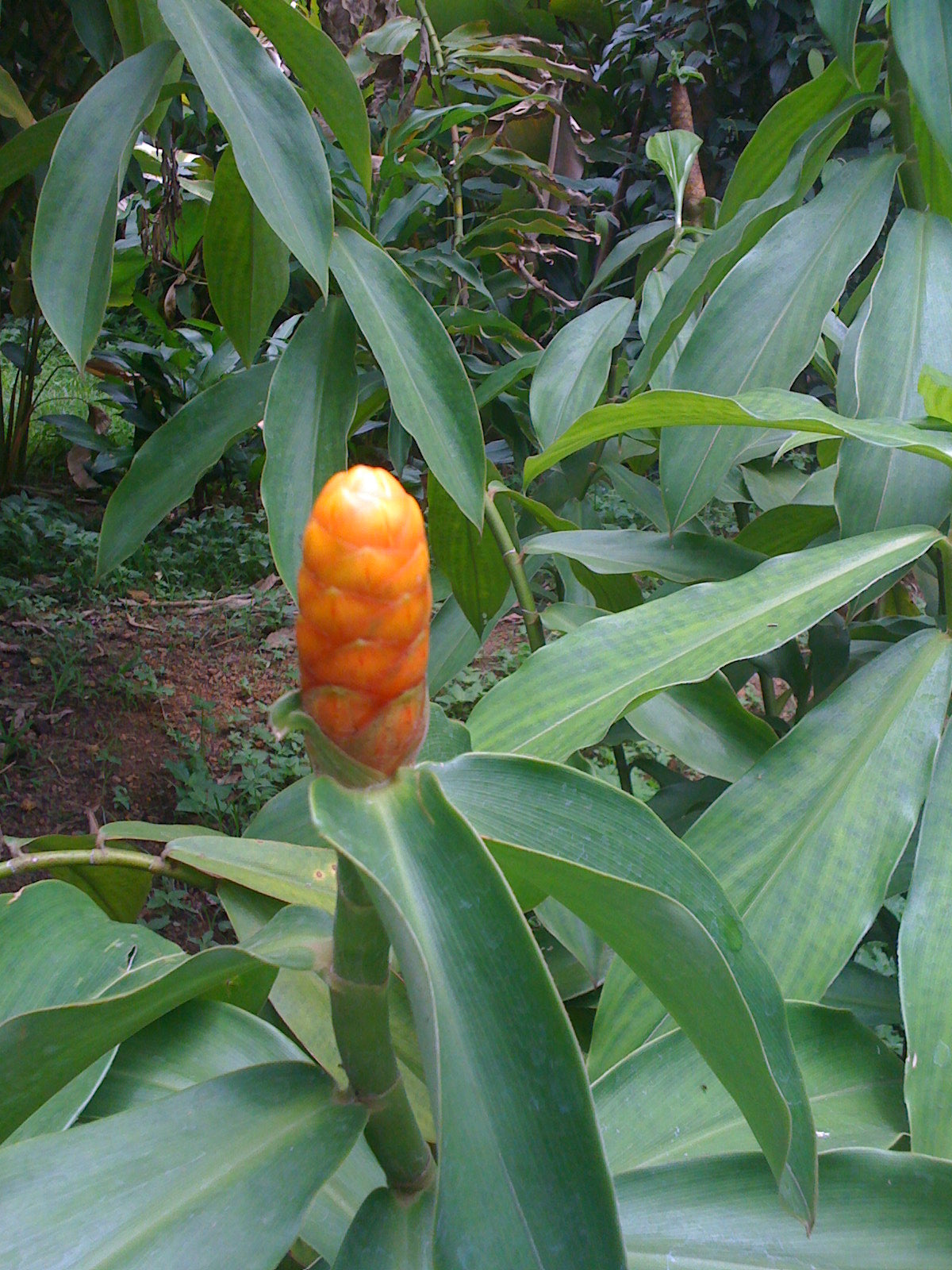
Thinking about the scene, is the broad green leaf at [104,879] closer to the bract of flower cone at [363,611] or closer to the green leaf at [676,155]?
the bract of flower cone at [363,611]

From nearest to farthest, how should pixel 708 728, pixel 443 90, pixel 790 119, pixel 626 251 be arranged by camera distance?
pixel 708 728 → pixel 790 119 → pixel 626 251 → pixel 443 90

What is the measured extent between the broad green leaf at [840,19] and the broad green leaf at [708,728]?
1.50ft

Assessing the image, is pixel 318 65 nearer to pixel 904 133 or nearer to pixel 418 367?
pixel 418 367

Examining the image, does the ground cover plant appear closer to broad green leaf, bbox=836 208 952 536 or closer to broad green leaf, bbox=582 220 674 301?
broad green leaf, bbox=836 208 952 536

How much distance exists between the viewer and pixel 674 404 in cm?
55

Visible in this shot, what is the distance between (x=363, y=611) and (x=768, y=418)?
339 mm

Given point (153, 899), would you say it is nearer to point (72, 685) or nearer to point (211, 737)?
point (211, 737)

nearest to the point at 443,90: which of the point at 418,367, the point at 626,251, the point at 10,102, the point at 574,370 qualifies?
the point at 626,251

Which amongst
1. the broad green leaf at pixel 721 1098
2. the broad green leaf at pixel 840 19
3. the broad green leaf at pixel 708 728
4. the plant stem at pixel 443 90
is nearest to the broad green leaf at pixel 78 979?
the broad green leaf at pixel 721 1098

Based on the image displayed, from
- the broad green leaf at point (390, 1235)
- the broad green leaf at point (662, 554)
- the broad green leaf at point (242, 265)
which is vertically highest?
the broad green leaf at point (242, 265)

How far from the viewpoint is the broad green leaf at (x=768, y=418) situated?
0.53m

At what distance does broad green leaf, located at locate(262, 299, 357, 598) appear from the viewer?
0.70 m

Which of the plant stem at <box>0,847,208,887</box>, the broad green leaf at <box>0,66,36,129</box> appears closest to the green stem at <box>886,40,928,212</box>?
the plant stem at <box>0,847,208,887</box>

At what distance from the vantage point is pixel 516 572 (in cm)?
80
